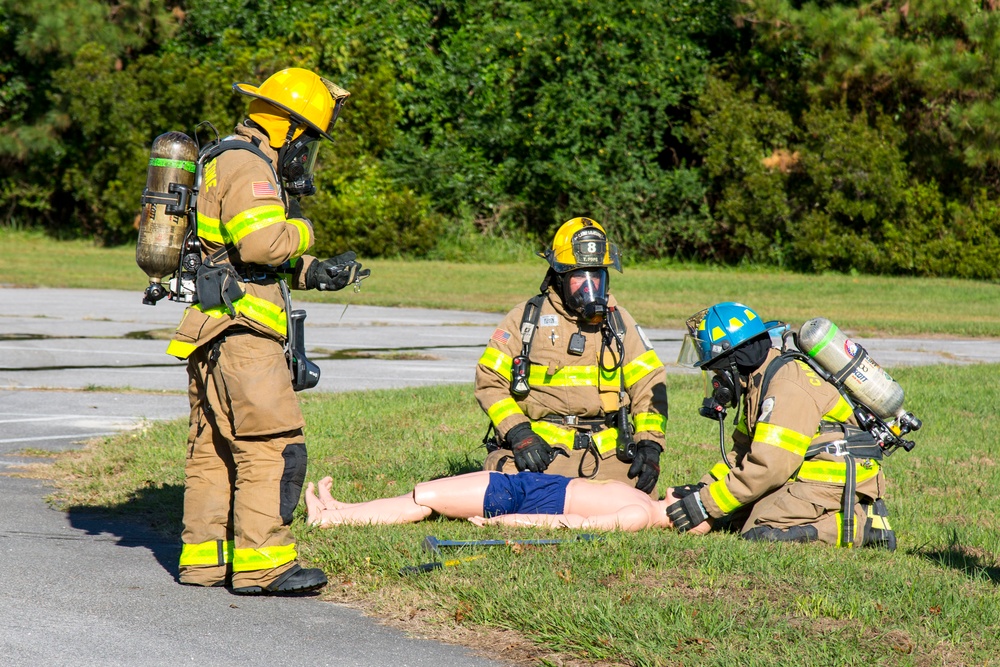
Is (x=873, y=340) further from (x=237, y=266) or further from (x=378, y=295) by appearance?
(x=237, y=266)

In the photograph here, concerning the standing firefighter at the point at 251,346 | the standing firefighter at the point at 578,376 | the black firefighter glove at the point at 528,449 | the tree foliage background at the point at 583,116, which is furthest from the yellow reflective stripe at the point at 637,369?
the tree foliage background at the point at 583,116

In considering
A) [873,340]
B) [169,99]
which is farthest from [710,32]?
[873,340]

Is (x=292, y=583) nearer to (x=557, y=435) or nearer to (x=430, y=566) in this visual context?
(x=430, y=566)

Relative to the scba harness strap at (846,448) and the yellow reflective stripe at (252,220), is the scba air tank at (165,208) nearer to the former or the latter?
the yellow reflective stripe at (252,220)

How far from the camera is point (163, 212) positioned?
5.07 metres

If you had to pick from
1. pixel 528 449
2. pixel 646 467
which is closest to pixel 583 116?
pixel 646 467

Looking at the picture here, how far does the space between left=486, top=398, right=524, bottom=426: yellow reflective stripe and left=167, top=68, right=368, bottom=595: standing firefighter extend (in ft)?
4.41

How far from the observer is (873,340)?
16.6 metres

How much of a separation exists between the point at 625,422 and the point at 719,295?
17002 mm

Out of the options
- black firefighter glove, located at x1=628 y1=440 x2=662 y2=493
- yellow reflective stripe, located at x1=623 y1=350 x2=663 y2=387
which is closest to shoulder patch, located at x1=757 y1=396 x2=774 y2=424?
black firefighter glove, located at x1=628 y1=440 x2=662 y2=493

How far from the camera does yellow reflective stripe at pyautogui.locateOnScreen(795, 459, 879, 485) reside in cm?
573

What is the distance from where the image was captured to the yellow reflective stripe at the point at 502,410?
6.24 meters

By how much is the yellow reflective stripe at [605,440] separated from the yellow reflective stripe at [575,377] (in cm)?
27

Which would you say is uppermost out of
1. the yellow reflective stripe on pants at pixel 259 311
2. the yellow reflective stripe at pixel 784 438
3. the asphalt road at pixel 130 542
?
the yellow reflective stripe on pants at pixel 259 311
